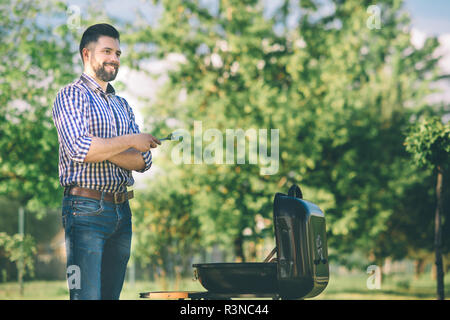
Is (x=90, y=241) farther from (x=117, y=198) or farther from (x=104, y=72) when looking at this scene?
(x=104, y=72)

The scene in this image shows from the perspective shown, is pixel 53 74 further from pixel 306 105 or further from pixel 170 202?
pixel 306 105

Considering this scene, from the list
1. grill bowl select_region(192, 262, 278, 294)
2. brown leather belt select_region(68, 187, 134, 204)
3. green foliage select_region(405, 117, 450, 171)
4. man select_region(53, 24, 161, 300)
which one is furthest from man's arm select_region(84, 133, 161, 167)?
green foliage select_region(405, 117, 450, 171)

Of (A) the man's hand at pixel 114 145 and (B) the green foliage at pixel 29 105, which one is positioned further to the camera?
(B) the green foliage at pixel 29 105

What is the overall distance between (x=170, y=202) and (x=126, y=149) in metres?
13.2

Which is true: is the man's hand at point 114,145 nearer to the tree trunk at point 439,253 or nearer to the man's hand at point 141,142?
the man's hand at point 141,142

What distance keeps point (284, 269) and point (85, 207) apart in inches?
44.8

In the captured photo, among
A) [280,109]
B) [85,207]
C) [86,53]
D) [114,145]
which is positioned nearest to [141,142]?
[114,145]

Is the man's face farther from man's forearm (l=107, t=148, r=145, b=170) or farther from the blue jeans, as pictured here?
the blue jeans

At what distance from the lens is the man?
270 centimetres

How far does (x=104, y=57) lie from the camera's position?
2971 mm

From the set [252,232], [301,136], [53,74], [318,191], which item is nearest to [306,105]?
[301,136]

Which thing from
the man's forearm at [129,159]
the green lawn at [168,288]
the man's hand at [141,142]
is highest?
the man's hand at [141,142]

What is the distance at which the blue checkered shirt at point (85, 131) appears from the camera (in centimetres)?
272

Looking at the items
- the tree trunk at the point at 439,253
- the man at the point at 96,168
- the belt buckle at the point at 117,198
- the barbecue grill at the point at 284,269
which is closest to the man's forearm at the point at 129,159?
the man at the point at 96,168
